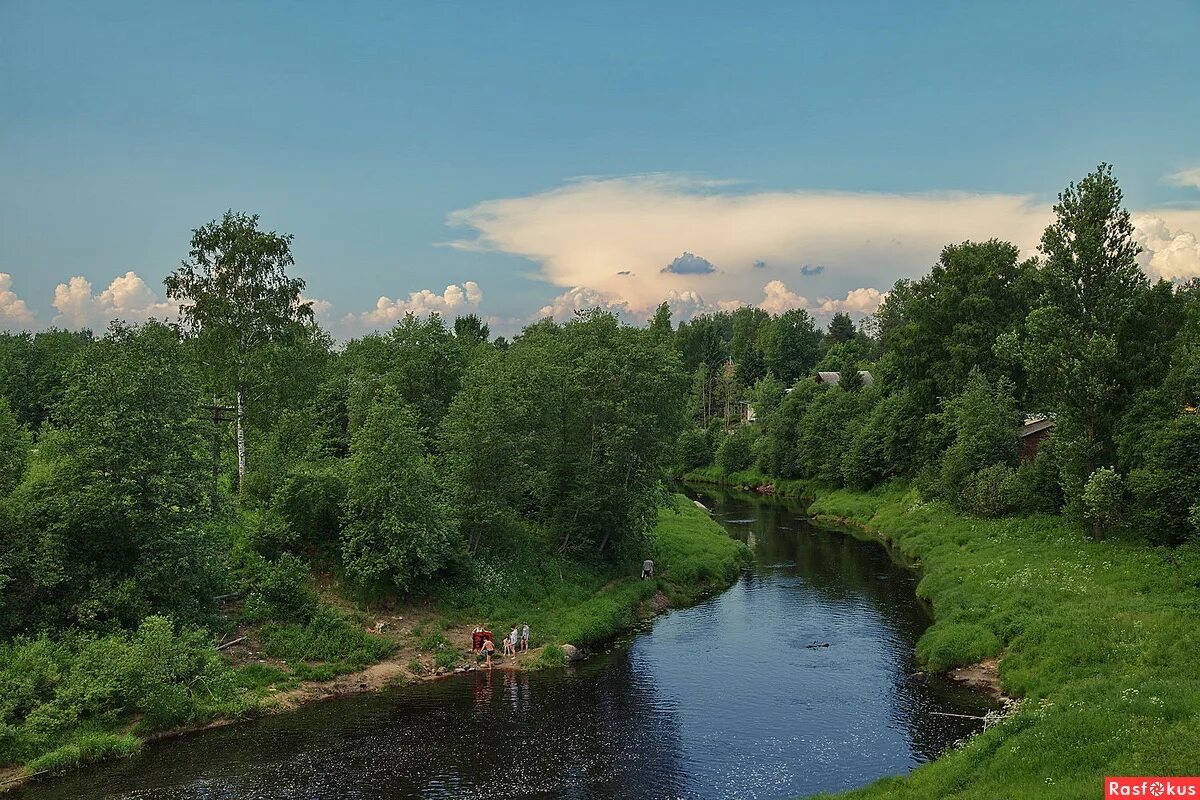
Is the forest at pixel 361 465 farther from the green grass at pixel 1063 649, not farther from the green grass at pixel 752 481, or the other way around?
the green grass at pixel 752 481

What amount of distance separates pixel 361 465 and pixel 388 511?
8.89ft

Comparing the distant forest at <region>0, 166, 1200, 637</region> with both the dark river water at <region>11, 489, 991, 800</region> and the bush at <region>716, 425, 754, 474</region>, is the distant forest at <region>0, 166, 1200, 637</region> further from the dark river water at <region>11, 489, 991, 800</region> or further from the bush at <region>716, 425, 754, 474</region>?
the bush at <region>716, 425, 754, 474</region>

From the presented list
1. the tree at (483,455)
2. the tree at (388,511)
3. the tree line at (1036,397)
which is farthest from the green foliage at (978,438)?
the tree at (388,511)

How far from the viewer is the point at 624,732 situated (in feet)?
100

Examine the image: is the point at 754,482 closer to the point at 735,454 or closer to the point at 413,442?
the point at 735,454

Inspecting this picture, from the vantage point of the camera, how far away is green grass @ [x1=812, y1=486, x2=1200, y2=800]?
821 inches

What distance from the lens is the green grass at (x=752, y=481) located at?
102 metres

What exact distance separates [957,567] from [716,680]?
70.5 feet

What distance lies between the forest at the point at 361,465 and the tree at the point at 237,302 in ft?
0.42

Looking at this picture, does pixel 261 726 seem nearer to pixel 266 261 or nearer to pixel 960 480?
pixel 266 261

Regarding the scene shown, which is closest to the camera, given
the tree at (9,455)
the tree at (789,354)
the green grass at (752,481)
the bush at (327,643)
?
A: the tree at (9,455)

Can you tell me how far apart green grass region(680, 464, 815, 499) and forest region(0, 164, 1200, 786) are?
2699 centimetres

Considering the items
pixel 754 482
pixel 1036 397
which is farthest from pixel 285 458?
pixel 754 482

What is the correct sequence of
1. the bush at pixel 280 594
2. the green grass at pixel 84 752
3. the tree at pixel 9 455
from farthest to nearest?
the bush at pixel 280 594
the tree at pixel 9 455
the green grass at pixel 84 752
